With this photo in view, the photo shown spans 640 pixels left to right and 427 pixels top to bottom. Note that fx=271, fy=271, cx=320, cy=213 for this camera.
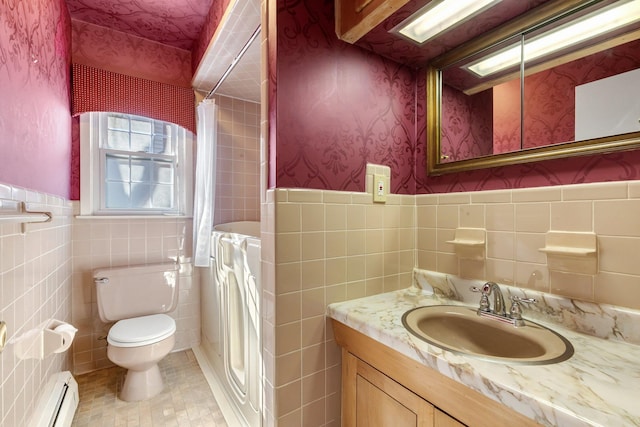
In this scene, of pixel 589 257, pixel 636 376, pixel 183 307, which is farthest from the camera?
pixel 183 307

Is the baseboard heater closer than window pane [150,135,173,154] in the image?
Yes

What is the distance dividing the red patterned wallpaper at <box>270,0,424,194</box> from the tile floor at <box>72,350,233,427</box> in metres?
1.53

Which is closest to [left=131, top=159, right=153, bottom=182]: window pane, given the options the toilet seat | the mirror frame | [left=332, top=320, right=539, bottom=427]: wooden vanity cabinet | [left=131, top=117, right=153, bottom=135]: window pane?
[left=131, top=117, right=153, bottom=135]: window pane

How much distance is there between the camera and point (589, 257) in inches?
33.3

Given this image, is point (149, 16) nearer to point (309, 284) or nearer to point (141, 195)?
point (141, 195)

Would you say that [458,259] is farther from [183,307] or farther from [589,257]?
[183,307]

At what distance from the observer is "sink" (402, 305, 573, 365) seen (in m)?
0.80

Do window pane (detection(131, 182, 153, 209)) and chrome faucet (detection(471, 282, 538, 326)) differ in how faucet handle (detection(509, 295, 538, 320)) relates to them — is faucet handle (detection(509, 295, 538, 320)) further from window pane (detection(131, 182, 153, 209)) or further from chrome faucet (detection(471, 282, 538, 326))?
window pane (detection(131, 182, 153, 209))

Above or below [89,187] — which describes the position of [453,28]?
above

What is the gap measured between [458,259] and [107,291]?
2246mm

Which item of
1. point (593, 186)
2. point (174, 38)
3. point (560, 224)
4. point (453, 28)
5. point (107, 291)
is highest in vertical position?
point (174, 38)

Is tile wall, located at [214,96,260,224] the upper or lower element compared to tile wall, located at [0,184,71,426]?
upper

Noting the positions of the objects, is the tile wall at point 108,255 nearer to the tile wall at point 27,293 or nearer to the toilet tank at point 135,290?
the toilet tank at point 135,290

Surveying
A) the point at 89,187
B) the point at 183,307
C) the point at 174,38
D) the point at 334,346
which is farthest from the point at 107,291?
the point at 174,38
